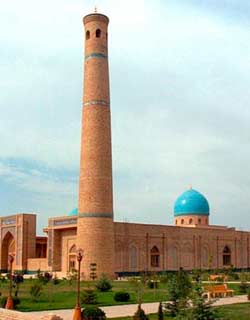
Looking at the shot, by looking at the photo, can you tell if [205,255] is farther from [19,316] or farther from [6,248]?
[19,316]

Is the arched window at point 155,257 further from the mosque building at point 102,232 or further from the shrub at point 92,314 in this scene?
the shrub at point 92,314

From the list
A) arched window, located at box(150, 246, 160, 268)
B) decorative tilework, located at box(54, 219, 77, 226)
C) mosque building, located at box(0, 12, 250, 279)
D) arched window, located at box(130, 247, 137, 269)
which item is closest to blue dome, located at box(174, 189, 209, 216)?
mosque building, located at box(0, 12, 250, 279)

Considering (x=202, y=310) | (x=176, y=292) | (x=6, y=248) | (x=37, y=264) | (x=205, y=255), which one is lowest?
(x=37, y=264)

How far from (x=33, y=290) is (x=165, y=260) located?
23845 millimetres

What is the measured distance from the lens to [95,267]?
31.1 m

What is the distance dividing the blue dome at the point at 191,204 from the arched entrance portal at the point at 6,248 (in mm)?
14226

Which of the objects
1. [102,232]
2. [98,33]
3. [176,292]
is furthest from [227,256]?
[176,292]

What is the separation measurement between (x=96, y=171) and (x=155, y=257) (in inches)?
528

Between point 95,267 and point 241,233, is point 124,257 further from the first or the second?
point 241,233

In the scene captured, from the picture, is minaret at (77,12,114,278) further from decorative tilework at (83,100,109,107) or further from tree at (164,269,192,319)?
tree at (164,269,192,319)

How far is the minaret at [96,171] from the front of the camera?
31062 mm

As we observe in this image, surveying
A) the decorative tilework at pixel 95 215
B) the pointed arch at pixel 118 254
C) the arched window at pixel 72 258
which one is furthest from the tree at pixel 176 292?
the arched window at pixel 72 258

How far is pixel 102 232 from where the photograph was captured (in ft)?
102

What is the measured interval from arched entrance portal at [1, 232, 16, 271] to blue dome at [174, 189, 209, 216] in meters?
14.2
